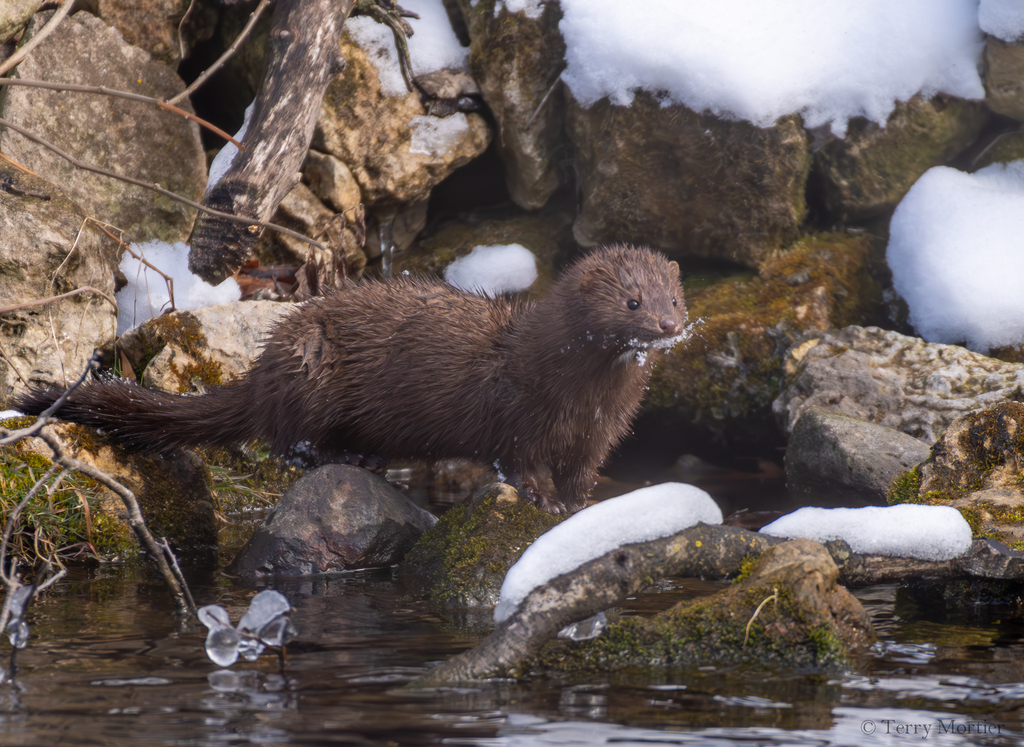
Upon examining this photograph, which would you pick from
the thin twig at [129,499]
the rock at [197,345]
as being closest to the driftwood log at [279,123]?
the rock at [197,345]

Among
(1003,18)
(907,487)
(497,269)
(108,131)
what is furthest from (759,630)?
(108,131)

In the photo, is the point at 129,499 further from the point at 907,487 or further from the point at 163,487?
the point at 907,487

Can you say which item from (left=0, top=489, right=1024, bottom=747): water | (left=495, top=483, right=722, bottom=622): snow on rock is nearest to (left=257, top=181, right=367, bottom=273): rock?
(left=0, top=489, right=1024, bottom=747): water

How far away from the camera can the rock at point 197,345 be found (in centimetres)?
664

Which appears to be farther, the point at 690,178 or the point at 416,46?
the point at 416,46

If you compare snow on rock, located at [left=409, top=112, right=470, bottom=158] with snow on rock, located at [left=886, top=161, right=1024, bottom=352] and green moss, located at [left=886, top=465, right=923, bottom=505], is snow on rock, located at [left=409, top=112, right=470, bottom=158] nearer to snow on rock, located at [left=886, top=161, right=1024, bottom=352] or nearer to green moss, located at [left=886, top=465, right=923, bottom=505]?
snow on rock, located at [left=886, top=161, right=1024, bottom=352]

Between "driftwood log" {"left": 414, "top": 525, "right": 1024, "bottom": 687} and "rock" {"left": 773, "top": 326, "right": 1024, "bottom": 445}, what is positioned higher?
"rock" {"left": 773, "top": 326, "right": 1024, "bottom": 445}

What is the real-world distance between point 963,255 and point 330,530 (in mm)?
5406

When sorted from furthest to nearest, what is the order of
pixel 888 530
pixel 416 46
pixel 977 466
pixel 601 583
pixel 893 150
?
pixel 416 46 → pixel 893 150 → pixel 977 466 → pixel 888 530 → pixel 601 583

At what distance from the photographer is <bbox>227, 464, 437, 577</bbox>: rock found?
15.9 ft

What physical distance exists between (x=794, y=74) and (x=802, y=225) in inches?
49.5

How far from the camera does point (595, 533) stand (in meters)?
2.98

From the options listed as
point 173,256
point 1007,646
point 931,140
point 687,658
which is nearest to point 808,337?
point 931,140

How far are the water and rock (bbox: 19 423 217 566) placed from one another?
161cm
